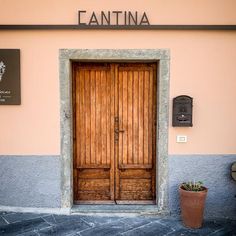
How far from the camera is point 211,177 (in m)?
5.33

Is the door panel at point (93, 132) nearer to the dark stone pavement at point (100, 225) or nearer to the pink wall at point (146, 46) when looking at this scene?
the pink wall at point (146, 46)

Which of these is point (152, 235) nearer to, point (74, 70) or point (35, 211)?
point (35, 211)

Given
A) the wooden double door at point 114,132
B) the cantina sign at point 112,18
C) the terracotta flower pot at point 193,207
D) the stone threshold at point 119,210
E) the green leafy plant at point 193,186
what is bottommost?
the stone threshold at point 119,210

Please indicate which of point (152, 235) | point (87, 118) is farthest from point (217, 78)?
point (152, 235)

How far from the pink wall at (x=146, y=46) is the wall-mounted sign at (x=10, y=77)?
0.30 feet

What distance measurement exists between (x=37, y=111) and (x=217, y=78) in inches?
117

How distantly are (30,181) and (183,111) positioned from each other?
9.06 feet

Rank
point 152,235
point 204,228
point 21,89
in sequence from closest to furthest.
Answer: point 152,235 → point 204,228 → point 21,89

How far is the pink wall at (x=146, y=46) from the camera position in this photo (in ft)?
16.9

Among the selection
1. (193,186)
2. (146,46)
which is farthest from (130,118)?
(193,186)

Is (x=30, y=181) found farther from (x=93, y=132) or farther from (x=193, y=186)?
(x=193, y=186)

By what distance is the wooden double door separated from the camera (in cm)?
548

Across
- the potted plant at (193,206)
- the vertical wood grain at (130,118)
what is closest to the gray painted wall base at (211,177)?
the potted plant at (193,206)

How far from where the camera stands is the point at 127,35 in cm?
516
